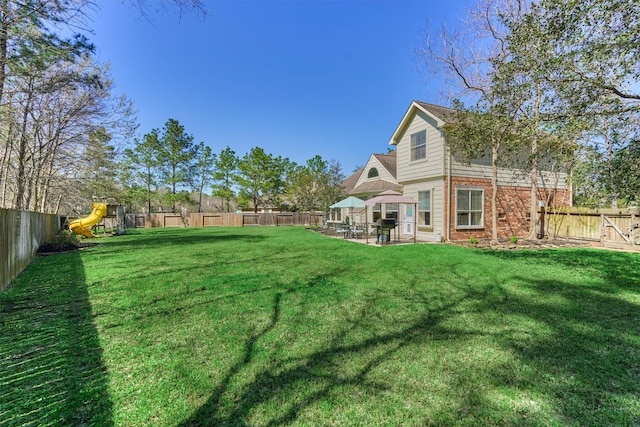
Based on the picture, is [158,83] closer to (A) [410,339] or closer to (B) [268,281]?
(B) [268,281]

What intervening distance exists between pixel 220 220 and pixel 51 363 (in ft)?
91.7

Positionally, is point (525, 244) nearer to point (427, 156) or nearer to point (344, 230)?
point (427, 156)

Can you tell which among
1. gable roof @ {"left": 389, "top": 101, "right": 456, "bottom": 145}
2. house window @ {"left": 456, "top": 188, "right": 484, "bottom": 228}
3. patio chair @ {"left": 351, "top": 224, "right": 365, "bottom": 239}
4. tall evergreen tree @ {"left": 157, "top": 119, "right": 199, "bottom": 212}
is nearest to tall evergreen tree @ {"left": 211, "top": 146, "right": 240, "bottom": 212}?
tall evergreen tree @ {"left": 157, "top": 119, "right": 199, "bottom": 212}

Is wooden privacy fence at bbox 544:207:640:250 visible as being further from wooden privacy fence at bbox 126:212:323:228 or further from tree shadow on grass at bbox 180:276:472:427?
wooden privacy fence at bbox 126:212:323:228

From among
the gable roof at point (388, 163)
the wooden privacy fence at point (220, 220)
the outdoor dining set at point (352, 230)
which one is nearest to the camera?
the outdoor dining set at point (352, 230)

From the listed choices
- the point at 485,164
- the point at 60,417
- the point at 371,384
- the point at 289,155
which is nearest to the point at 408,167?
the point at 485,164

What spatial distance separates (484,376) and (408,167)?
1242cm

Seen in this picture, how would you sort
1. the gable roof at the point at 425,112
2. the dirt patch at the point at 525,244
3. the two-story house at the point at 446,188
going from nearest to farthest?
the dirt patch at the point at 525,244, the gable roof at the point at 425,112, the two-story house at the point at 446,188

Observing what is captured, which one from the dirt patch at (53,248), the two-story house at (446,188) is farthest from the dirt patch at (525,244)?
the dirt patch at (53,248)

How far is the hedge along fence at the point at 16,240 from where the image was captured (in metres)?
5.08

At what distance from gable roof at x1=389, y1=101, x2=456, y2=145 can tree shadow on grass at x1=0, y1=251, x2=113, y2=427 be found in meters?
12.4

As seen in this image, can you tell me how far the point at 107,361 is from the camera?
2.68 meters

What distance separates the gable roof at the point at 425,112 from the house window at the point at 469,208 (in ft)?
10.5

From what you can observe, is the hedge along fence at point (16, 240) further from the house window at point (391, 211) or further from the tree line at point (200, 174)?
the tree line at point (200, 174)
